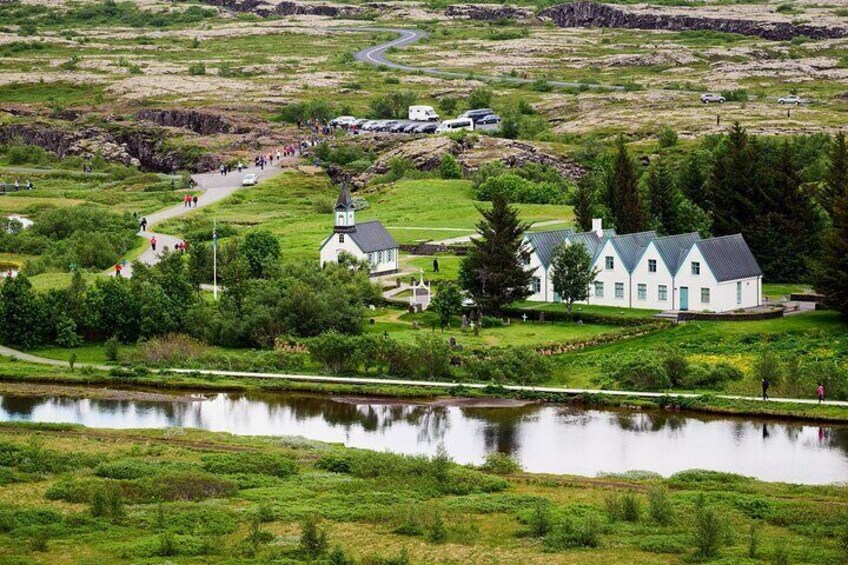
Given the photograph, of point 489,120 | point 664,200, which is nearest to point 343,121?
point 489,120

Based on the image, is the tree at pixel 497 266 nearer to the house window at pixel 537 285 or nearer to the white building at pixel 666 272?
the white building at pixel 666 272

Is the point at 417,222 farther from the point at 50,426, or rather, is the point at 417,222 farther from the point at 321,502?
the point at 321,502

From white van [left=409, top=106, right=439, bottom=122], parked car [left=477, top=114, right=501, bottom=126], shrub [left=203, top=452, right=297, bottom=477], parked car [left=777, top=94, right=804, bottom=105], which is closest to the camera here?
shrub [left=203, top=452, right=297, bottom=477]

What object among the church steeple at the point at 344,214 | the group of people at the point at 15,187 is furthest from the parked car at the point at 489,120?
the church steeple at the point at 344,214

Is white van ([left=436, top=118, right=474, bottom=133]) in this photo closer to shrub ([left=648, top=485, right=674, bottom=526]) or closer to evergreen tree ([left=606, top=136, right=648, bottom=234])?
evergreen tree ([left=606, top=136, right=648, bottom=234])

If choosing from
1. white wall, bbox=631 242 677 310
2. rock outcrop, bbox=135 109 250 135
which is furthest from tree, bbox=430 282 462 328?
rock outcrop, bbox=135 109 250 135
